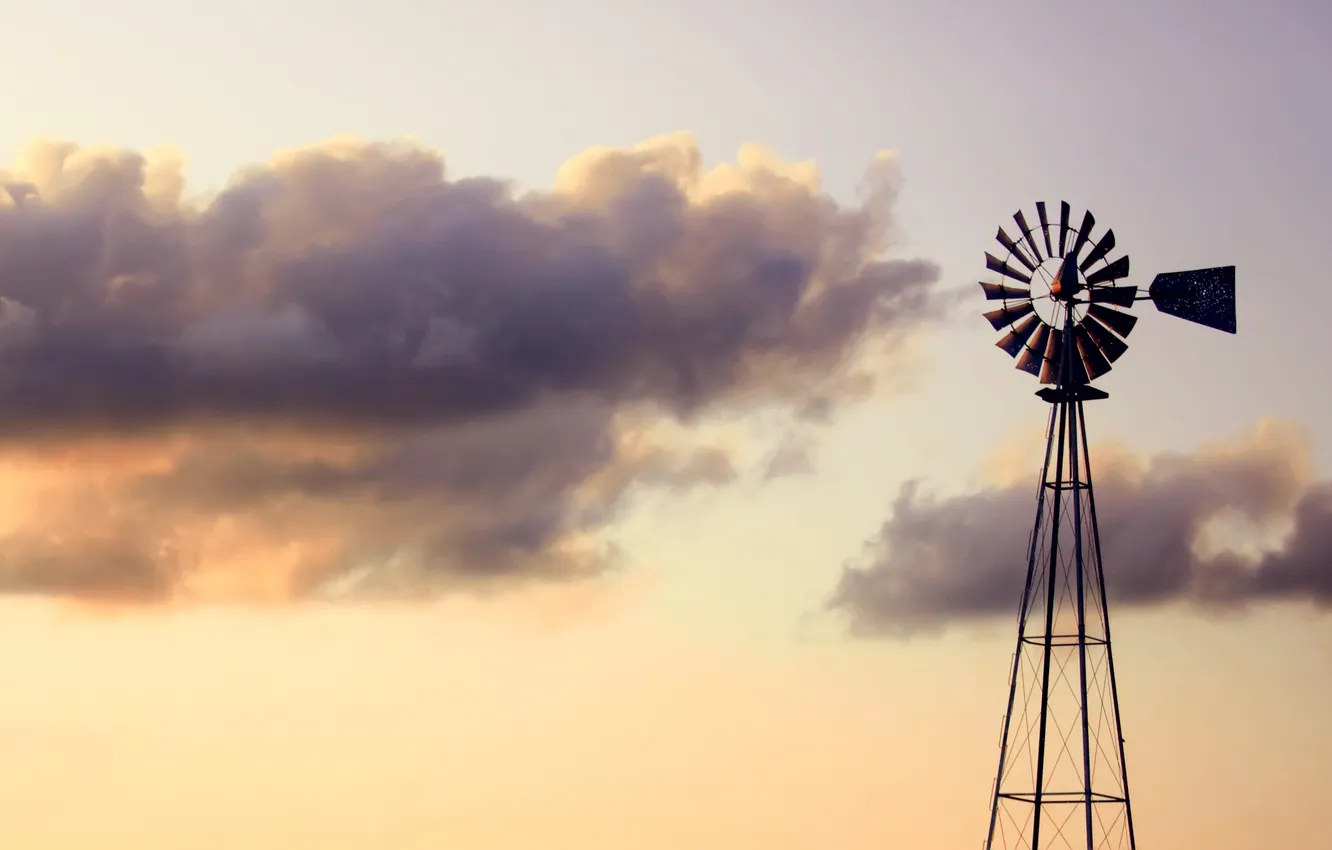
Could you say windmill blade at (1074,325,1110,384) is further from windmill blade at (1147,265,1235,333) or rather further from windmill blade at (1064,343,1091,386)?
windmill blade at (1147,265,1235,333)

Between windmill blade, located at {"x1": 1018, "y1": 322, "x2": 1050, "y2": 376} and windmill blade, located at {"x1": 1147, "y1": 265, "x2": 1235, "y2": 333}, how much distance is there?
480 cm

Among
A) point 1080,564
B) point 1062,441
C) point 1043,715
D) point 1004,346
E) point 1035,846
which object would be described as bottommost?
point 1035,846

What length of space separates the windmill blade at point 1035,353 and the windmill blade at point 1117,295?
2.52 metres

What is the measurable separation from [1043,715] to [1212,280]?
1892 centimetres

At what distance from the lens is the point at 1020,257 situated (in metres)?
67.9

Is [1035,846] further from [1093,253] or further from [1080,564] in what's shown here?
[1093,253]

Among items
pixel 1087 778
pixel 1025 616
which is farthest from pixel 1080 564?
pixel 1087 778

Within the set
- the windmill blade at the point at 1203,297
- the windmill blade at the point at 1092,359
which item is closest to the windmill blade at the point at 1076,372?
the windmill blade at the point at 1092,359

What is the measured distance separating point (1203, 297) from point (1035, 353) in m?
7.06

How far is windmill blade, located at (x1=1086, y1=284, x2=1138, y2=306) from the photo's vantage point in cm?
6681

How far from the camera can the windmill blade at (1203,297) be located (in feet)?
213

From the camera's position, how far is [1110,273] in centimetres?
6688

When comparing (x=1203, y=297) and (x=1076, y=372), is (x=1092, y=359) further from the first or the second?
(x=1203, y=297)

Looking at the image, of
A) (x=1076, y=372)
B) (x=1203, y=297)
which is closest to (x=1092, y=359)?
(x=1076, y=372)
